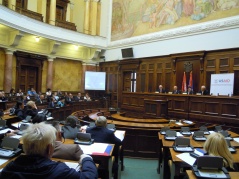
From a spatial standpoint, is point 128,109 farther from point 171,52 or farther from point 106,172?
point 106,172

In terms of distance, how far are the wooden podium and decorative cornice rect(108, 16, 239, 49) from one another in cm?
463

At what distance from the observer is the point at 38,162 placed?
1409mm

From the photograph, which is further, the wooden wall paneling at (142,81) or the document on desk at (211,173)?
the wooden wall paneling at (142,81)

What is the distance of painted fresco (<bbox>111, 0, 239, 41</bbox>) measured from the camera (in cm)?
977

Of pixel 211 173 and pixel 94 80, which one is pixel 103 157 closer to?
pixel 211 173

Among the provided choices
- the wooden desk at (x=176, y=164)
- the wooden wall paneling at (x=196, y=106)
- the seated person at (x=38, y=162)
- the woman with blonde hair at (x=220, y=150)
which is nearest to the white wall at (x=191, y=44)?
the wooden wall paneling at (x=196, y=106)

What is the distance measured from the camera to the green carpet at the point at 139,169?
4.17 m

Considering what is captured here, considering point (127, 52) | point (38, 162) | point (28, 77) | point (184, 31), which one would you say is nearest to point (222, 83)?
point (184, 31)

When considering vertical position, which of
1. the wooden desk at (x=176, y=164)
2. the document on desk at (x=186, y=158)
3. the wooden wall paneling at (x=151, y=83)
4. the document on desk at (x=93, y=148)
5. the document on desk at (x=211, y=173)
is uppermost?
the wooden wall paneling at (x=151, y=83)

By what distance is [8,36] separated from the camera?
36.1ft

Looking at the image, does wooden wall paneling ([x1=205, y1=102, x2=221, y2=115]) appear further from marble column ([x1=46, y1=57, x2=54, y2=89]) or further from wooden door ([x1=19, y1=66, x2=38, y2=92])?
wooden door ([x1=19, y1=66, x2=38, y2=92])

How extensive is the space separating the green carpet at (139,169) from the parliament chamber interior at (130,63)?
6.0 inches

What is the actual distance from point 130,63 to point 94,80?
3.00 meters

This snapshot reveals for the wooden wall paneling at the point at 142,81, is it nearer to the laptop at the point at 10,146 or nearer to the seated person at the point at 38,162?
the laptop at the point at 10,146
